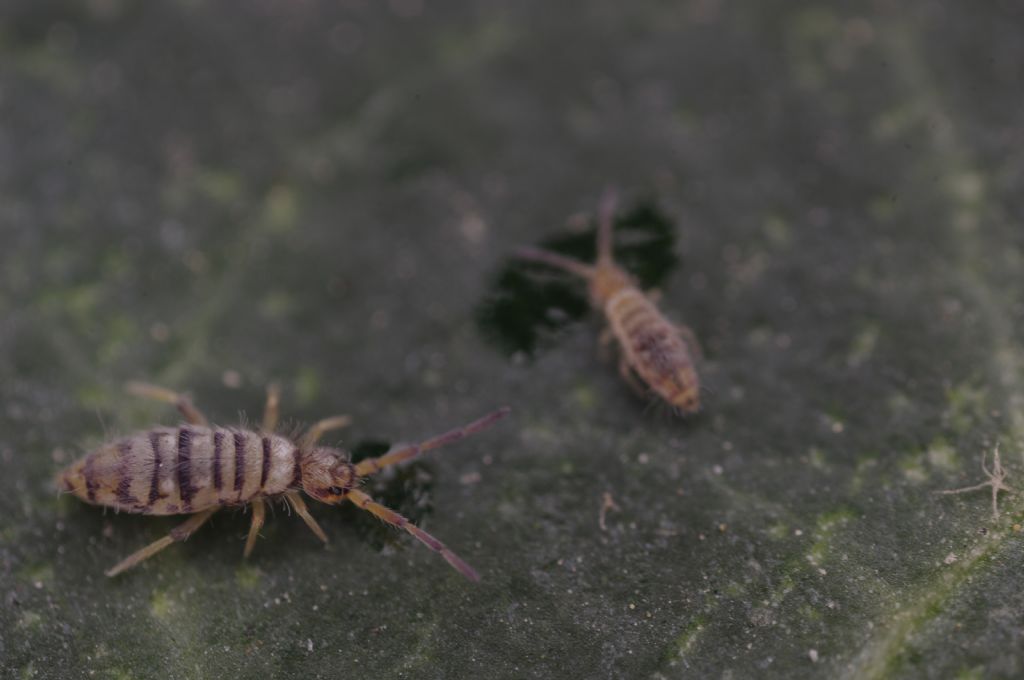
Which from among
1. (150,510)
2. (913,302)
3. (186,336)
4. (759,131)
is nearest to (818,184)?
(759,131)

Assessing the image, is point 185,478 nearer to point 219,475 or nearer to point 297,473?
point 219,475

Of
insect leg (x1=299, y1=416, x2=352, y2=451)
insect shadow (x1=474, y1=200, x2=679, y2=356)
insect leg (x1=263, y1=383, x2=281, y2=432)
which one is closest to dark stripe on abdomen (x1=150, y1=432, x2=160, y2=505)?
insect leg (x1=263, y1=383, x2=281, y2=432)

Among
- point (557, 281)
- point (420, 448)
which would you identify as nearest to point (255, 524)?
point (420, 448)

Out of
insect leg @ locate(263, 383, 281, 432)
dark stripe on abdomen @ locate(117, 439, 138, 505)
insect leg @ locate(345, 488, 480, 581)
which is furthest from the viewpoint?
insect leg @ locate(263, 383, 281, 432)

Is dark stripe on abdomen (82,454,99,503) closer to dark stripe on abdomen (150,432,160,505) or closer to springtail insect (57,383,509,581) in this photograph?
springtail insect (57,383,509,581)

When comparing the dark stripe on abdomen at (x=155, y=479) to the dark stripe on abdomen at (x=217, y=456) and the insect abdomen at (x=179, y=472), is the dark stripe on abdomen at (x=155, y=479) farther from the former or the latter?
the dark stripe on abdomen at (x=217, y=456)

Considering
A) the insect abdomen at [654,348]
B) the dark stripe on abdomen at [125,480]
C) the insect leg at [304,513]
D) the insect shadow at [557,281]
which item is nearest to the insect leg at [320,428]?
the insect leg at [304,513]
